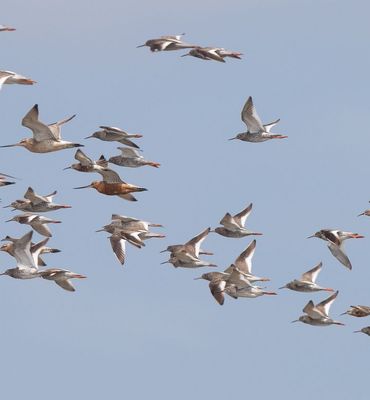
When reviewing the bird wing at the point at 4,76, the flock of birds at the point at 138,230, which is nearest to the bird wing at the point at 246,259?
the flock of birds at the point at 138,230

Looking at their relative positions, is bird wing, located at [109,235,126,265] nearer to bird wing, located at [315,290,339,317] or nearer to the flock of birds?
the flock of birds

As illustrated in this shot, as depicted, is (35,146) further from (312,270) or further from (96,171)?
(312,270)

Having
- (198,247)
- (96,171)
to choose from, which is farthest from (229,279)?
(96,171)

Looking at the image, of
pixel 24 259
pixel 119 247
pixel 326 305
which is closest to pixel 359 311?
pixel 326 305

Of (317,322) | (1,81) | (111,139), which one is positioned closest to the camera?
(1,81)

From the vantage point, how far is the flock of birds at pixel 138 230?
4812 cm

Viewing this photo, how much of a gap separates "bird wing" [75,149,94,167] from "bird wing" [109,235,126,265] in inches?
101

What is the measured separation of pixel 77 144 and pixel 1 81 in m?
2.25

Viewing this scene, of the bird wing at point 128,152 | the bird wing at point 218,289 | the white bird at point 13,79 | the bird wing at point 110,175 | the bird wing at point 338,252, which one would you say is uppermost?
the white bird at point 13,79

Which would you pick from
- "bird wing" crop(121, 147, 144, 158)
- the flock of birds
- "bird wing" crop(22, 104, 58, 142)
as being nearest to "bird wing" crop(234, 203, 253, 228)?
the flock of birds

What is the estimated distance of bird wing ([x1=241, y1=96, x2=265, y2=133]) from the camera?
49.8 meters

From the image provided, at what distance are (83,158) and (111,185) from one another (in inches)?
38.8

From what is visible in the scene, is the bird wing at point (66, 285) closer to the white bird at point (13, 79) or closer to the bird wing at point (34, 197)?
the bird wing at point (34, 197)

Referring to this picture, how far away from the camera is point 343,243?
51.6 metres
